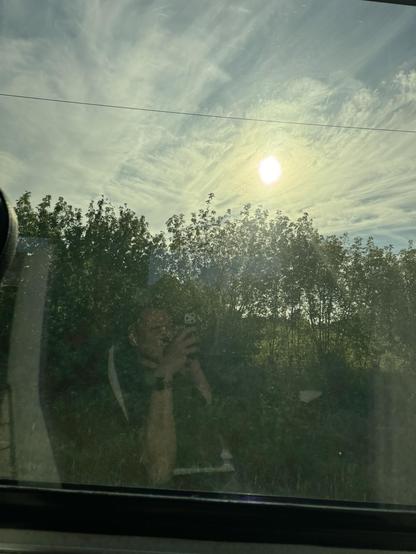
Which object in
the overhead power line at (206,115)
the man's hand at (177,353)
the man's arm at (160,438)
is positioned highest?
the overhead power line at (206,115)

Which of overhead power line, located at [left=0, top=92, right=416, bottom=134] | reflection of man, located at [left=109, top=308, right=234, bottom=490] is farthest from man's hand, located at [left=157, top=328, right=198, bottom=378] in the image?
overhead power line, located at [left=0, top=92, right=416, bottom=134]

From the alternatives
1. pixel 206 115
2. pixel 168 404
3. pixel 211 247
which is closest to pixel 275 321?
pixel 211 247

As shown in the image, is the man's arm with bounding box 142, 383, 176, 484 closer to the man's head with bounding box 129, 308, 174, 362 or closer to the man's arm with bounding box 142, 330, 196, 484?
the man's arm with bounding box 142, 330, 196, 484

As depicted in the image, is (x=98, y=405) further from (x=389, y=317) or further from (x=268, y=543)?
(x=389, y=317)

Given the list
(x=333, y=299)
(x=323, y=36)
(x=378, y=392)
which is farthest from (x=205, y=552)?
(x=323, y=36)

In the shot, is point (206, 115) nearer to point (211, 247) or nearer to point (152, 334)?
point (211, 247)

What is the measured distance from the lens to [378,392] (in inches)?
81.0

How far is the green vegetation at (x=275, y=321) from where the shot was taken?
6.44ft

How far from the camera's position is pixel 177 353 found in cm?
212

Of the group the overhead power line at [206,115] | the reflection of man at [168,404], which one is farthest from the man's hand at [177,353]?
the overhead power line at [206,115]

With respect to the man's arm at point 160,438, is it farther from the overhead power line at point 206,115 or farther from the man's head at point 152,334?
the overhead power line at point 206,115

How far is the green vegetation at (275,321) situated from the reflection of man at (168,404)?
2.5 inches

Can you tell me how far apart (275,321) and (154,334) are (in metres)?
0.50

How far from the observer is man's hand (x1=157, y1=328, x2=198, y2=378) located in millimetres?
2104
